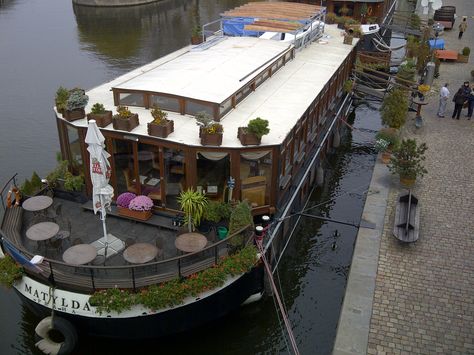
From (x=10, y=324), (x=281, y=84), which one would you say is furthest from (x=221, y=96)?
(x=10, y=324)

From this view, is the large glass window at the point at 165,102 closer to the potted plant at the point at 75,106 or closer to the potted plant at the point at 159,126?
the potted plant at the point at 159,126

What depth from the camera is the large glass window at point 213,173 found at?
12.9 meters

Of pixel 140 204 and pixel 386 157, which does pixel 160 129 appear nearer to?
pixel 140 204

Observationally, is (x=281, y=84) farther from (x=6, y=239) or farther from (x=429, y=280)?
(x=6, y=239)

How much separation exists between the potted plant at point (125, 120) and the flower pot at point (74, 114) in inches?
46.4

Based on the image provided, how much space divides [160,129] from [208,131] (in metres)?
1.23

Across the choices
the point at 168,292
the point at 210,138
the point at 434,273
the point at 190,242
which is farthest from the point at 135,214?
Result: the point at 434,273

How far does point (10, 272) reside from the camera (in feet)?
37.6

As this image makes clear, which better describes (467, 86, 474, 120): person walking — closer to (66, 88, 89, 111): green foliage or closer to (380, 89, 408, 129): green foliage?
(380, 89, 408, 129): green foliage

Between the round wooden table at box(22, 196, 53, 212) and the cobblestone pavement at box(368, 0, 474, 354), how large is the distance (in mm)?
8908

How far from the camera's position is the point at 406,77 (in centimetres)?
2727

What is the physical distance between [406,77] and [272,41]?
418 inches

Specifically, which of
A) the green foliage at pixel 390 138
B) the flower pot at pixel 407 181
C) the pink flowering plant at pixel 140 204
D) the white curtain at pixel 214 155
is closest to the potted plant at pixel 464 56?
the green foliage at pixel 390 138

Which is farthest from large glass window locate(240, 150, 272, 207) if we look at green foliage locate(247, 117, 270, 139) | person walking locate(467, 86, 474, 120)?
person walking locate(467, 86, 474, 120)
